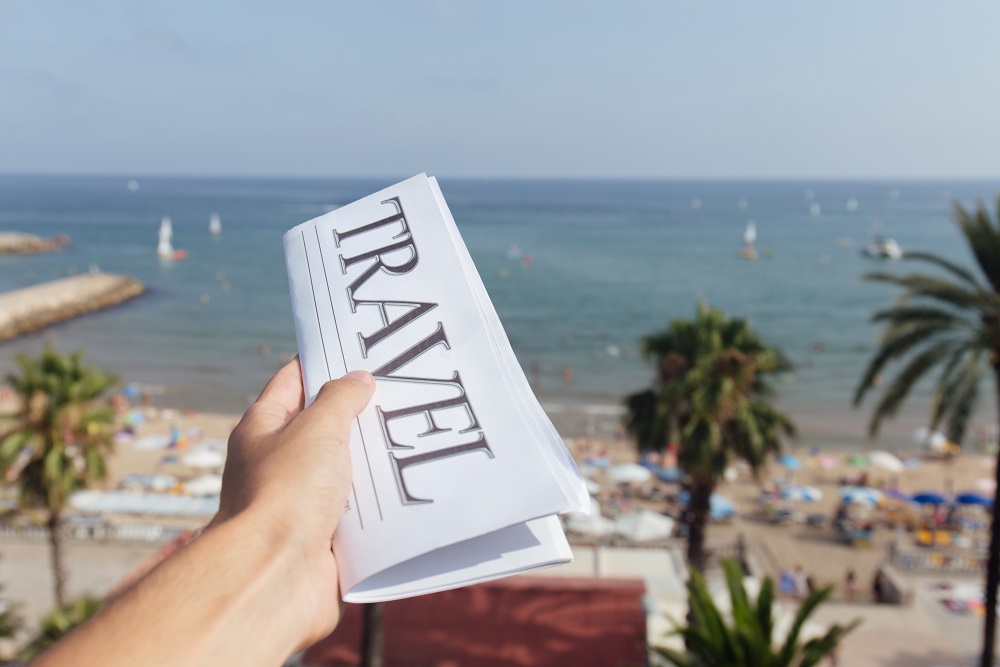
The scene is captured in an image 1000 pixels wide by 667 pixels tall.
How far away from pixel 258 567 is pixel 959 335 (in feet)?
33.0

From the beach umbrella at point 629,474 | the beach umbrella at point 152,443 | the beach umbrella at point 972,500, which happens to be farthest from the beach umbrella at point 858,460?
the beach umbrella at point 152,443

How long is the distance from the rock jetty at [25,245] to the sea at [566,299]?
232 centimetres

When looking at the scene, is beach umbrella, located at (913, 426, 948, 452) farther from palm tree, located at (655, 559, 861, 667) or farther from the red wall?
palm tree, located at (655, 559, 861, 667)

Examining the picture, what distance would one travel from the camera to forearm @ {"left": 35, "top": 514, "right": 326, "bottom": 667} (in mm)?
1199

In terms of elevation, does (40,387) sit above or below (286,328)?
below

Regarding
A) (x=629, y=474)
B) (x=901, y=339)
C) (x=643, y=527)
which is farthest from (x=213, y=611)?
(x=629, y=474)

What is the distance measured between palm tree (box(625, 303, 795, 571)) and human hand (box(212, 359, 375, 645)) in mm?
10450

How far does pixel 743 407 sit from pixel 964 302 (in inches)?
141

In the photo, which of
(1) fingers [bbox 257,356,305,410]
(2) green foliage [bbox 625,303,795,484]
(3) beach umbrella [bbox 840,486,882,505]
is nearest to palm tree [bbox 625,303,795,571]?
(2) green foliage [bbox 625,303,795,484]

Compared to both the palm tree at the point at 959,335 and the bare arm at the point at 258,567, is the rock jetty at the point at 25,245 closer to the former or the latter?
the palm tree at the point at 959,335

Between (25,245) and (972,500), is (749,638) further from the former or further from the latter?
(25,245)

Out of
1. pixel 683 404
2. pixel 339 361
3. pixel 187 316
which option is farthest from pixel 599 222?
pixel 339 361

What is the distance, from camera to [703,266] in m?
74.2

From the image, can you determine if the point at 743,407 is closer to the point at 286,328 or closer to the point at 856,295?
the point at 286,328
